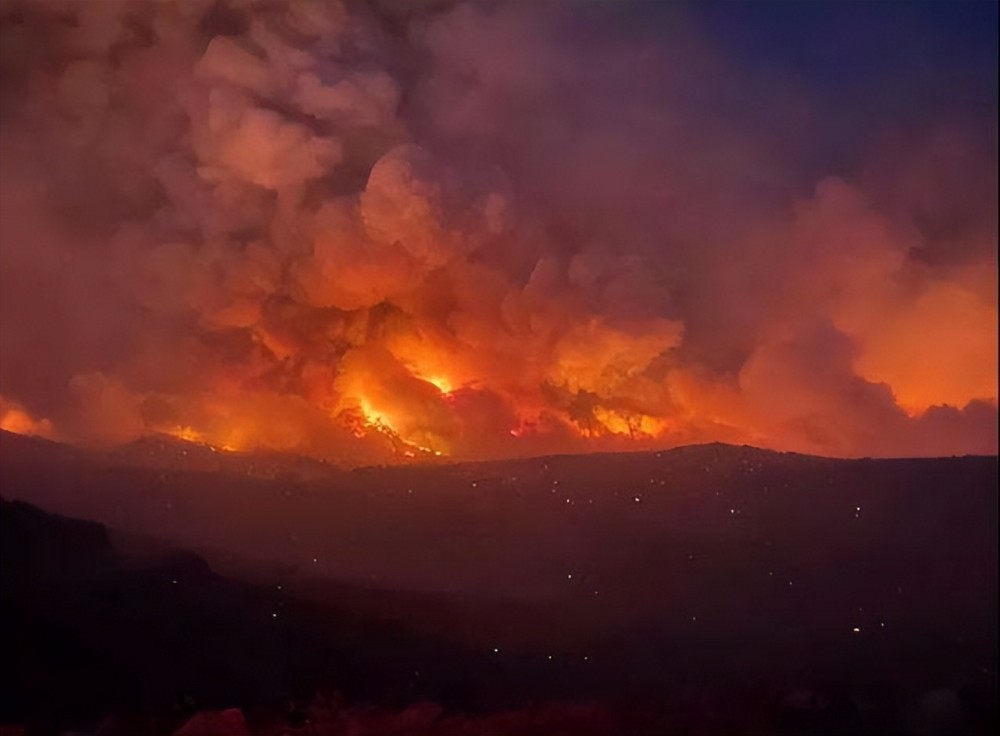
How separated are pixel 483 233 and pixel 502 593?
1068 mm

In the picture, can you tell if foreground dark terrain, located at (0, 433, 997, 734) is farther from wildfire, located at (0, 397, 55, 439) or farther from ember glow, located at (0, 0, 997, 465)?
ember glow, located at (0, 0, 997, 465)

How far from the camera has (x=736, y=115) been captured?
3311 millimetres

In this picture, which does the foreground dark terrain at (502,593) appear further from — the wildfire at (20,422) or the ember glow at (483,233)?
the ember glow at (483,233)

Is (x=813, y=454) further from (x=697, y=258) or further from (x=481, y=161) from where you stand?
(x=481, y=161)

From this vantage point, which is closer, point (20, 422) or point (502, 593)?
point (20, 422)

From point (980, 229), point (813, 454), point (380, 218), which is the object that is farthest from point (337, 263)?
point (980, 229)

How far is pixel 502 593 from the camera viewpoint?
3156 mm

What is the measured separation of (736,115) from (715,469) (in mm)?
1086

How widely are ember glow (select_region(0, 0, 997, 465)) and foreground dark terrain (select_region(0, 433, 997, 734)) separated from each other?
0.14 metres

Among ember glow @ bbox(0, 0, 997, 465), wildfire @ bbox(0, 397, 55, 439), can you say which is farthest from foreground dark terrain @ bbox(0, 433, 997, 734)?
ember glow @ bbox(0, 0, 997, 465)

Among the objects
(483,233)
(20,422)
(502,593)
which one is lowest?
(502,593)

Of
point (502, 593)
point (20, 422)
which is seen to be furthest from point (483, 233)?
point (20, 422)

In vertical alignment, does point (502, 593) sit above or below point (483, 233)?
below

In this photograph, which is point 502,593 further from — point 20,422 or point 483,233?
point 20,422
